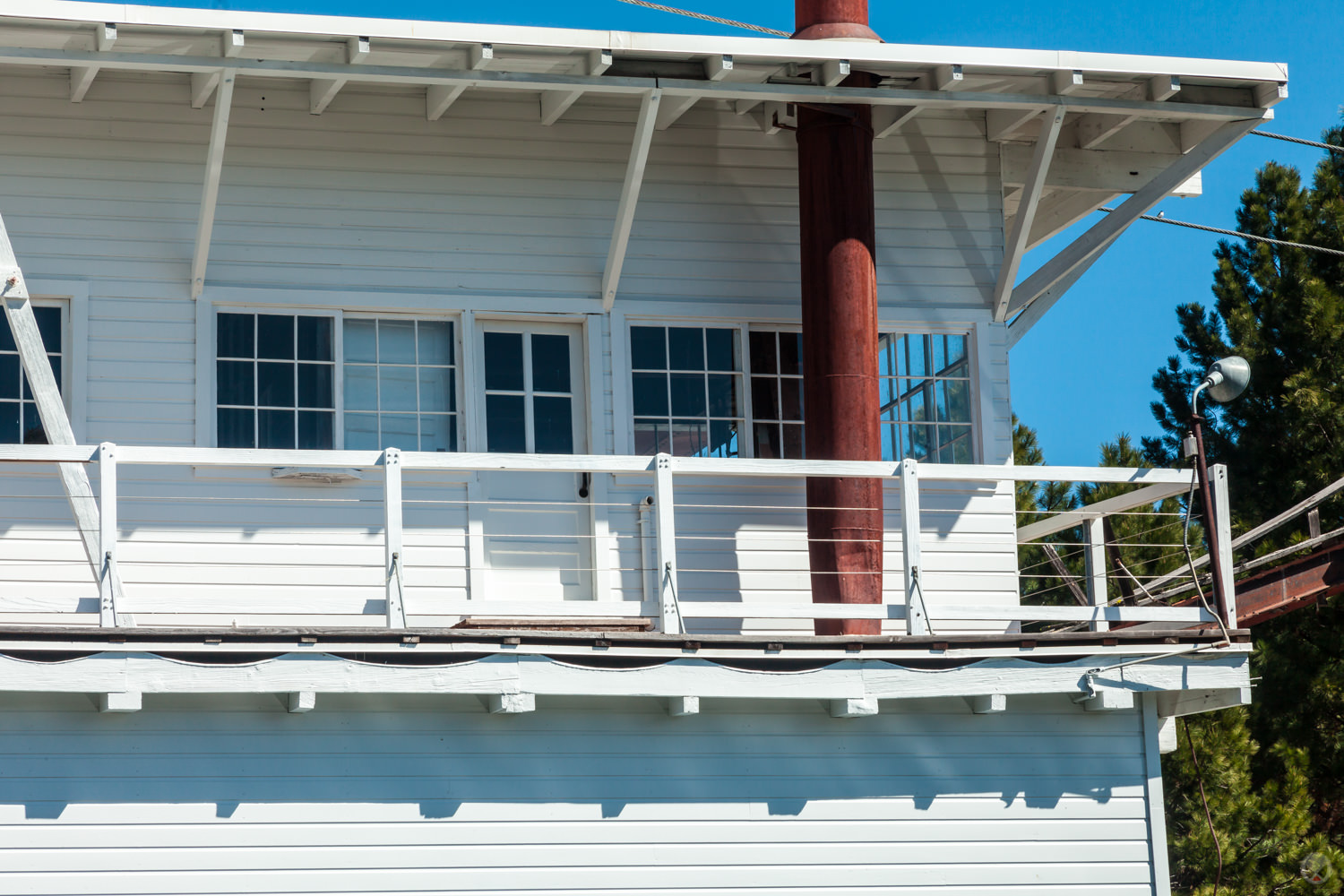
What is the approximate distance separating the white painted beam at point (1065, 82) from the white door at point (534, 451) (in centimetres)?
365

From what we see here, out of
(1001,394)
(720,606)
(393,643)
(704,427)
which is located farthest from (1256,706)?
(393,643)

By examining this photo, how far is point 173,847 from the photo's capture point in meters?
8.80

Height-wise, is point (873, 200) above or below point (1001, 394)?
above

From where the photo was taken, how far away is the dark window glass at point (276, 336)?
11.0 m

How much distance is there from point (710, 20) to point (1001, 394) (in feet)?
14.7

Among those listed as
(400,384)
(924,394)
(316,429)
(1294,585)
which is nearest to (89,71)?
(316,429)

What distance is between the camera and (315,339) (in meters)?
11.1

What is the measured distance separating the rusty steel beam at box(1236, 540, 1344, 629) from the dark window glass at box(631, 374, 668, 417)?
4134mm

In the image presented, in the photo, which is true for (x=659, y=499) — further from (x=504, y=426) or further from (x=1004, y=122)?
(x=1004, y=122)

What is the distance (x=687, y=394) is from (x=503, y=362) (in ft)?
4.37

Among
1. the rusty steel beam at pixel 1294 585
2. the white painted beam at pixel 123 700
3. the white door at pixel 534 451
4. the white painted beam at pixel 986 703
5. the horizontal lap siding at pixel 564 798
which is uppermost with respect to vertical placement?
the white door at pixel 534 451

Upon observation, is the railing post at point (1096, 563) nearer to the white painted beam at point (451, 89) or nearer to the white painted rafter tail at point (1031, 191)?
the white painted rafter tail at point (1031, 191)

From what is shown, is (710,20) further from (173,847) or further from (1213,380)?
(173,847)

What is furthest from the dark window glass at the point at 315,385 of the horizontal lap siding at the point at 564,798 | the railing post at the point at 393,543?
the horizontal lap siding at the point at 564,798
